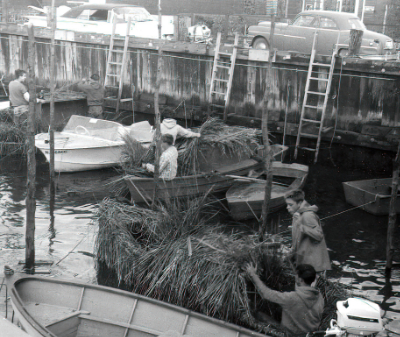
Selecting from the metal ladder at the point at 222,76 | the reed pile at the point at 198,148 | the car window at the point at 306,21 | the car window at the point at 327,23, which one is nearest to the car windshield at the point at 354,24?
the car window at the point at 327,23

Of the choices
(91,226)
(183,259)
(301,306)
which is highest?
(301,306)

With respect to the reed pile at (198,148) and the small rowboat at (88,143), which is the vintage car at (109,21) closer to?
the small rowboat at (88,143)

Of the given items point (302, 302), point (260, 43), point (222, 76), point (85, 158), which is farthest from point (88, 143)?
point (302, 302)

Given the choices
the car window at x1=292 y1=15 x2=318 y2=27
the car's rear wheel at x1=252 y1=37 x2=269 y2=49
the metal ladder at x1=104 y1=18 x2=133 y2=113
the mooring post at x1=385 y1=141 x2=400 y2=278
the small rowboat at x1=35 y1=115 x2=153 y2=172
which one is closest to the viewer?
the mooring post at x1=385 y1=141 x2=400 y2=278

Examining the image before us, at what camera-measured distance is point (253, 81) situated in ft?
61.4

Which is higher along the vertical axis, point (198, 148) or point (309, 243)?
point (309, 243)

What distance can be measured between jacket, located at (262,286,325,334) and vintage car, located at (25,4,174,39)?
19.6 meters

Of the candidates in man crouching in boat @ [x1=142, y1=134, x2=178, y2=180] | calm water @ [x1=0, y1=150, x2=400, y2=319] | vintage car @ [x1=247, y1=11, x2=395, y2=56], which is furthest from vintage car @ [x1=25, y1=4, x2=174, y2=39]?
man crouching in boat @ [x1=142, y1=134, x2=178, y2=180]

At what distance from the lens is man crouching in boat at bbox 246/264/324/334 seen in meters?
5.90

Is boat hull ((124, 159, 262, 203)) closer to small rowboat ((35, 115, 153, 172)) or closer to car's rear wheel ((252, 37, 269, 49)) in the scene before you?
small rowboat ((35, 115, 153, 172))

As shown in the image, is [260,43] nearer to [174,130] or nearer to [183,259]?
[174,130]

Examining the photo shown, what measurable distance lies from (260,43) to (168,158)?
34.8 feet

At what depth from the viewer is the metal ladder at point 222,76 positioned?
18.2 meters

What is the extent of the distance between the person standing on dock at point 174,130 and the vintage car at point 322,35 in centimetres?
814
